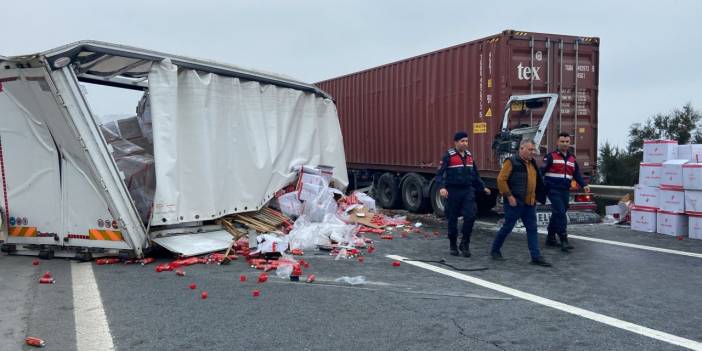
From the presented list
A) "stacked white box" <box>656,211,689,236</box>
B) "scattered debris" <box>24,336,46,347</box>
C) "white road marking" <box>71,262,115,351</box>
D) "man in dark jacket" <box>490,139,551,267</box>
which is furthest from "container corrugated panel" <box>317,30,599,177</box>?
"scattered debris" <box>24,336,46,347</box>

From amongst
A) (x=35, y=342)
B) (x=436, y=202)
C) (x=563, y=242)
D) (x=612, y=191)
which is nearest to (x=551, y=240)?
(x=563, y=242)

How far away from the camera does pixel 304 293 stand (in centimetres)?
534

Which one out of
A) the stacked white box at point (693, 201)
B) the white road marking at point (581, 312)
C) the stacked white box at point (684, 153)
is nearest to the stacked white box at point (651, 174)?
the stacked white box at point (684, 153)

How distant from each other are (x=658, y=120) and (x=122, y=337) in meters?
27.8

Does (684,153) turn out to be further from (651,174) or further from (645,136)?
(645,136)

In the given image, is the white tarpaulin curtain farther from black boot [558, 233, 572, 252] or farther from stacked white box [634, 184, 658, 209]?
stacked white box [634, 184, 658, 209]

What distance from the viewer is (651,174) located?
9.62 m

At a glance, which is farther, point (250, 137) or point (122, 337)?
point (250, 137)

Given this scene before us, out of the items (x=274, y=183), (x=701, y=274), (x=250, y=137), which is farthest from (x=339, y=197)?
(x=701, y=274)

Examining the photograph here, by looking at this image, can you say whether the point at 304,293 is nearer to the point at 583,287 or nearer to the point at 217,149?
the point at 583,287

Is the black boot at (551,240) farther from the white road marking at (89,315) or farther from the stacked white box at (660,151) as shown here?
the white road marking at (89,315)

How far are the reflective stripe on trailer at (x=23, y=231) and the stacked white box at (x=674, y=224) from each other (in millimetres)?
9537

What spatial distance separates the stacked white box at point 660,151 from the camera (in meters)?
9.42

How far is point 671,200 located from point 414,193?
16.9 feet
